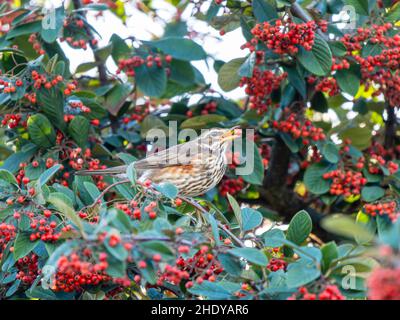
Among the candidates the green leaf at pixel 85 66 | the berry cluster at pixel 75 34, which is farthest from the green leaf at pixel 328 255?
the green leaf at pixel 85 66

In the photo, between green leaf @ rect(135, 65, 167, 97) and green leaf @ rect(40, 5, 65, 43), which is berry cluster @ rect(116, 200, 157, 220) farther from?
green leaf @ rect(135, 65, 167, 97)

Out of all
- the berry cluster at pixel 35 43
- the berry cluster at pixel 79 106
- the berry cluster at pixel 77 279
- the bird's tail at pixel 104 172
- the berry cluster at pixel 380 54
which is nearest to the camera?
the berry cluster at pixel 77 279

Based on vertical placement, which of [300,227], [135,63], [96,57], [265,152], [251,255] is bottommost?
[265,152]

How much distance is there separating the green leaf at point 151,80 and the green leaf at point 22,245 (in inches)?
87.5

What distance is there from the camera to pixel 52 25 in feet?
18.5

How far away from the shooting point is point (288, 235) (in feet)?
13.9

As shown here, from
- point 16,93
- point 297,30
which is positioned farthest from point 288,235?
point 16,93

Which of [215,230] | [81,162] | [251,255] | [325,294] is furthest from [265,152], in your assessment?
[325,294]

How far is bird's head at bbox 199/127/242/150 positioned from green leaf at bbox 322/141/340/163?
2.19 ft

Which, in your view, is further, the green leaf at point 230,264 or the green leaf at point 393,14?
the green leaf at point 393,14

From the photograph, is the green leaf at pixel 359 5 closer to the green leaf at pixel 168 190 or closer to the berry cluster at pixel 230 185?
the berry cluster at pixel 230 185

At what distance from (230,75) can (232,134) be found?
49 centimetres

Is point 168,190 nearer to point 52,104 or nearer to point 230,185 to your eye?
point 52,104

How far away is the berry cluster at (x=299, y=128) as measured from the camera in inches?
229
